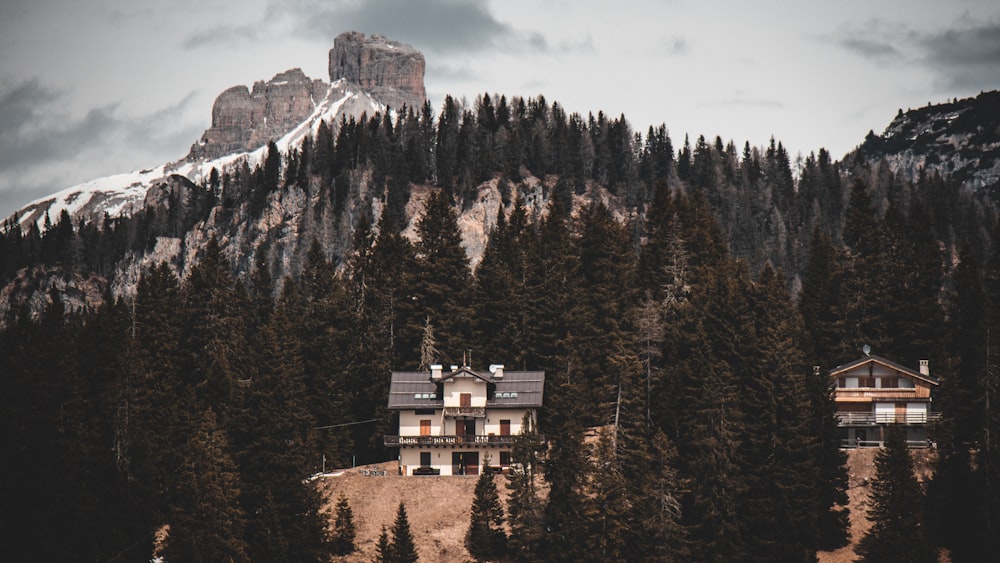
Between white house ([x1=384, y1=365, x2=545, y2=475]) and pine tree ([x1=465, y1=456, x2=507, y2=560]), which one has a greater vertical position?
white house ([x1=384, y1=365, x2=545, y2=475])

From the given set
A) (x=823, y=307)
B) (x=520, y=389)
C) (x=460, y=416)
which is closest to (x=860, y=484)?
(x=823, y=307)

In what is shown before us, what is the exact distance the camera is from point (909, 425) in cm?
→ 7481

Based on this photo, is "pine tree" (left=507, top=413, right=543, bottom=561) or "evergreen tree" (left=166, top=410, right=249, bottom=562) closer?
"evergreen tree" (left=166, top=410, right=249, bottom=562)

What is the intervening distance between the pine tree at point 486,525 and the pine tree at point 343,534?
22.6ft

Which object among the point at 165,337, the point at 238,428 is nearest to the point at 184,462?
the point at 238,428

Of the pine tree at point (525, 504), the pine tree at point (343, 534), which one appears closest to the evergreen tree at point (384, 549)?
the pine tree at point (343, 534)

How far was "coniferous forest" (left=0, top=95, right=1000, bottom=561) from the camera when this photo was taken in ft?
206

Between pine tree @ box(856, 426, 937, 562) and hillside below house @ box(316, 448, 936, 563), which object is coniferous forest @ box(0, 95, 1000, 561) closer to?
pine tree @ box(856, 426, 937, 562)

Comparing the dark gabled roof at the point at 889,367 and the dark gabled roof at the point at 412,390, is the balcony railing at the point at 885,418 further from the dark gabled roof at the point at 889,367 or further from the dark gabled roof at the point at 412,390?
the dark gabled roof at the point at 412,390

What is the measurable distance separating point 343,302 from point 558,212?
74.1 ft

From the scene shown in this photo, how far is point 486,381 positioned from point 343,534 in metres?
15.1

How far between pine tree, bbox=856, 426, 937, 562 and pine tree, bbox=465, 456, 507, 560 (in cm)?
2083

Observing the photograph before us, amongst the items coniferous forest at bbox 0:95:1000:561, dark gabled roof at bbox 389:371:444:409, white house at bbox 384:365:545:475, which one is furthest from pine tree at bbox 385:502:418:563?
dark gabled roof at bbox 389:371:444:409

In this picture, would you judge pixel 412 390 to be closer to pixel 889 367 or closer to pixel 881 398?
pixel 881 398
